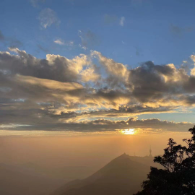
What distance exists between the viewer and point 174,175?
3177cm

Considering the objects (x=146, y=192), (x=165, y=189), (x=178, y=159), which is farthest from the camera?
(x=178, y=159)

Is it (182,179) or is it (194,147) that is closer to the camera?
(182,179)

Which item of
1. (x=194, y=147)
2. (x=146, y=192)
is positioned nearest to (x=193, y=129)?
(x=194, y=147)

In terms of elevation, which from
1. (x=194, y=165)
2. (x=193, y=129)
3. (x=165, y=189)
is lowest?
(x=165, y=189)

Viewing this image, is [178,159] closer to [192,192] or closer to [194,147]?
[194,147]

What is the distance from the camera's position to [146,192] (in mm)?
33531

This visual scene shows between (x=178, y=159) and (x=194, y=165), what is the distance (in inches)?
126

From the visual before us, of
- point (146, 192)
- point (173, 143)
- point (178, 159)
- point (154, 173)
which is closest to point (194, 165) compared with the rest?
point (178, 159)

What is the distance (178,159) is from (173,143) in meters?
3.69

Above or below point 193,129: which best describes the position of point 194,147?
below

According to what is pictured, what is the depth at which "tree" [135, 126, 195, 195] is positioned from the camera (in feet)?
99.4

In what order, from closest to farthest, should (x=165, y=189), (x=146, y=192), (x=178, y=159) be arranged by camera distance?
(x=165, y=189) < (x=146, y=192) < (x=178, y=159)

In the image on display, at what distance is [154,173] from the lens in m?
35.1

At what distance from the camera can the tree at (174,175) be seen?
30.3 metres
